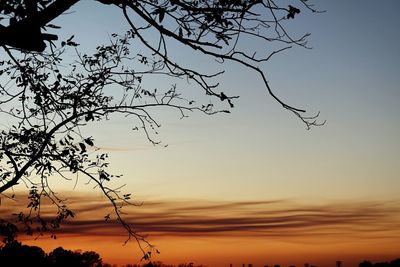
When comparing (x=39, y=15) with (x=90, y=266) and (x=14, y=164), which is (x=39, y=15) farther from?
(x=90, y=266)

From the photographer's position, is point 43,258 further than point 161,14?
Yes

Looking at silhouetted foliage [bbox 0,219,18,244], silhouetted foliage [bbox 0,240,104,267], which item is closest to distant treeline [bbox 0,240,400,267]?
silhouetted foliage [bbox 0,240,104,267]

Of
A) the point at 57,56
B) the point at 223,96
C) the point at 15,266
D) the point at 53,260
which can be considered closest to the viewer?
the point at 223,96

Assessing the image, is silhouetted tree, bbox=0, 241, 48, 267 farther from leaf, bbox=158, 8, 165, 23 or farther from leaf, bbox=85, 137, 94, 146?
leaf, bbox=158, 8, 165, 23

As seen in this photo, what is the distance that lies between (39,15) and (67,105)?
4348 mm

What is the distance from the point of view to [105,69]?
12.1m

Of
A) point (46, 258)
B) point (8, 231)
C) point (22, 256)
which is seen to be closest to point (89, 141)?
point (8, 231)

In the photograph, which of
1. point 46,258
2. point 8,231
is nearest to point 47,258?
point 46,258

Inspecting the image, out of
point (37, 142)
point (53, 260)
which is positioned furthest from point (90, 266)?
point (37, 142)

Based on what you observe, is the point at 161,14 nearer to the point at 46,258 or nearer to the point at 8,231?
the point at 8,231

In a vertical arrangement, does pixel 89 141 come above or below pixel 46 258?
above

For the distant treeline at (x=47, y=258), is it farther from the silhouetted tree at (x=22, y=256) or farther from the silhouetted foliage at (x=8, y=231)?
the silhouetted foliage at (x=8, y=231)

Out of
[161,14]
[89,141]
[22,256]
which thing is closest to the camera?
[161,14]

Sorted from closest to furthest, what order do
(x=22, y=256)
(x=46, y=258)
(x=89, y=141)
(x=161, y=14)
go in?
(x=161, y=14), (x=89, y=141), (x=22, y=256), (x=46, y=258)
